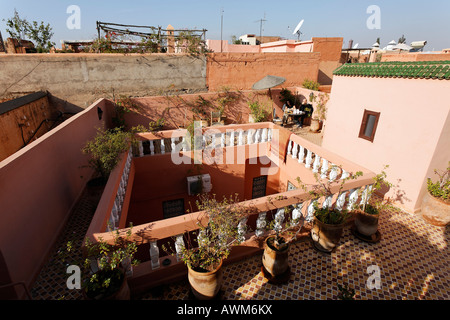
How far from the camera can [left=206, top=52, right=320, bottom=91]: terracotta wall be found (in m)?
10.6

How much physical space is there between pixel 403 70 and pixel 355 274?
4.60 metres

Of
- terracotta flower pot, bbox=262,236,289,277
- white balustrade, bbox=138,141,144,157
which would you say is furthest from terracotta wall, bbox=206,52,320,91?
terracotta flower pot, bbox=262,236,289,277

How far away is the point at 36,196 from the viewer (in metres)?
3.36

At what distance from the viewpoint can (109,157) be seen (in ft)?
14.1

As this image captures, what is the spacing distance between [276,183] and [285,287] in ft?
19.3

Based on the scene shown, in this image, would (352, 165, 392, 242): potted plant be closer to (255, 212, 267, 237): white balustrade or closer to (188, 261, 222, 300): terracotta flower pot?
(255, 212, 267, 237): white balustrade

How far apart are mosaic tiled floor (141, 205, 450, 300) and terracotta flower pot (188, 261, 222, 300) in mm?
270

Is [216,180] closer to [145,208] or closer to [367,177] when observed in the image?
[145,208]

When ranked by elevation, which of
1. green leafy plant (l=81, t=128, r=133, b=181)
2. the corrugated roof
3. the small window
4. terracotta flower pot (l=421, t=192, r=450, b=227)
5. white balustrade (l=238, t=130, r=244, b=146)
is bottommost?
terracotta flower pot (l=421, t=192, r=450, b=227)

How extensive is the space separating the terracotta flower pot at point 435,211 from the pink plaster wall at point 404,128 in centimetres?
32

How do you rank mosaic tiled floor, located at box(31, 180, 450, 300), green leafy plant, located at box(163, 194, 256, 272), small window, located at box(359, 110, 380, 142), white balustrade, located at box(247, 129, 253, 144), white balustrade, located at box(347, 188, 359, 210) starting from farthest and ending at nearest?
white balustrade, located at box(247, 129, 253, 144), small window, located at box(359, 110, 380, 142), white balustrade, located at box(347, 188, 359, 210), mosaic tiled floor, located at box(31, 180, 450, 300), green leafy plant, located at box(163, 194, 256, 272)

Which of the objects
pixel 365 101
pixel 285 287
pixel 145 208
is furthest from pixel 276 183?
pixel 285 287

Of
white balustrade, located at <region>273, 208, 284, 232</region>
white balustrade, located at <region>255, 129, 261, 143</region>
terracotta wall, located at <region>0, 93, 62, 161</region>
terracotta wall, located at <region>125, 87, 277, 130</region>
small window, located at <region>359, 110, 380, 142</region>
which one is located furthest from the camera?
terracotta wall, located at <region>125, 87, 277, 130</region>

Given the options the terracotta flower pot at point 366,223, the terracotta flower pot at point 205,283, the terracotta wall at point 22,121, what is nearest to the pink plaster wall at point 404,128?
the terracotta flower pot at point 366,223
